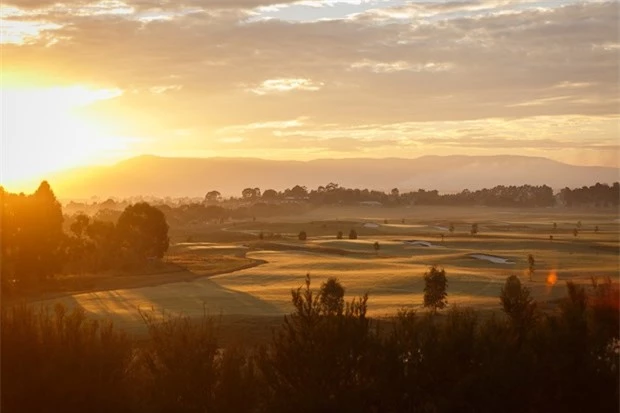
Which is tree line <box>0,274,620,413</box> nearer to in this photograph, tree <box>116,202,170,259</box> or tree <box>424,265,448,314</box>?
tree <box>424,265,448,314</box>

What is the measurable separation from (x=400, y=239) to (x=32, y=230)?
211ft

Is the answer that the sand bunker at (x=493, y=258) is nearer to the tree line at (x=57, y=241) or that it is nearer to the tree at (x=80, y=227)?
the tree line at (x=57, y=241)

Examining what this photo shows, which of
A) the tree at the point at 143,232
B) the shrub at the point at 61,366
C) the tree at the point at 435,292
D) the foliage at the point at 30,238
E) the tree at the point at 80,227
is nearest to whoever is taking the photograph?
the shrub at the point at 61,366

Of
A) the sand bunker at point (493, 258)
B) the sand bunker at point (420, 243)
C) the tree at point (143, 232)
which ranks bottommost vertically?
the sand bunker at point (493, 258)

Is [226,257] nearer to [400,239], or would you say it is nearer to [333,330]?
[400,239]

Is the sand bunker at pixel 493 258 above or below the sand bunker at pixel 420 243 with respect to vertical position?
below

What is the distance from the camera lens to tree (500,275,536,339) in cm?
3154

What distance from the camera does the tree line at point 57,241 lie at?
239 feet

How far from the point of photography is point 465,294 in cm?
6350

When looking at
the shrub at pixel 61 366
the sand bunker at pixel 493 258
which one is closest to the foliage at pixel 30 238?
the shrub at pixel 61 366

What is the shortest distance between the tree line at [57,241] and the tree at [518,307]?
42412mm

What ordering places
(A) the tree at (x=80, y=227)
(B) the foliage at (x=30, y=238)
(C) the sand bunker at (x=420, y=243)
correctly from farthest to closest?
(C) the sand bunker at (x=420, y=243), (A) the tree at (x=80, y=227), (B) the foliage at (x=30, y=238)

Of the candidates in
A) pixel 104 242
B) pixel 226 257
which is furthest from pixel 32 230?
pixel 226 257

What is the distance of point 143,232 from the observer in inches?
3625
